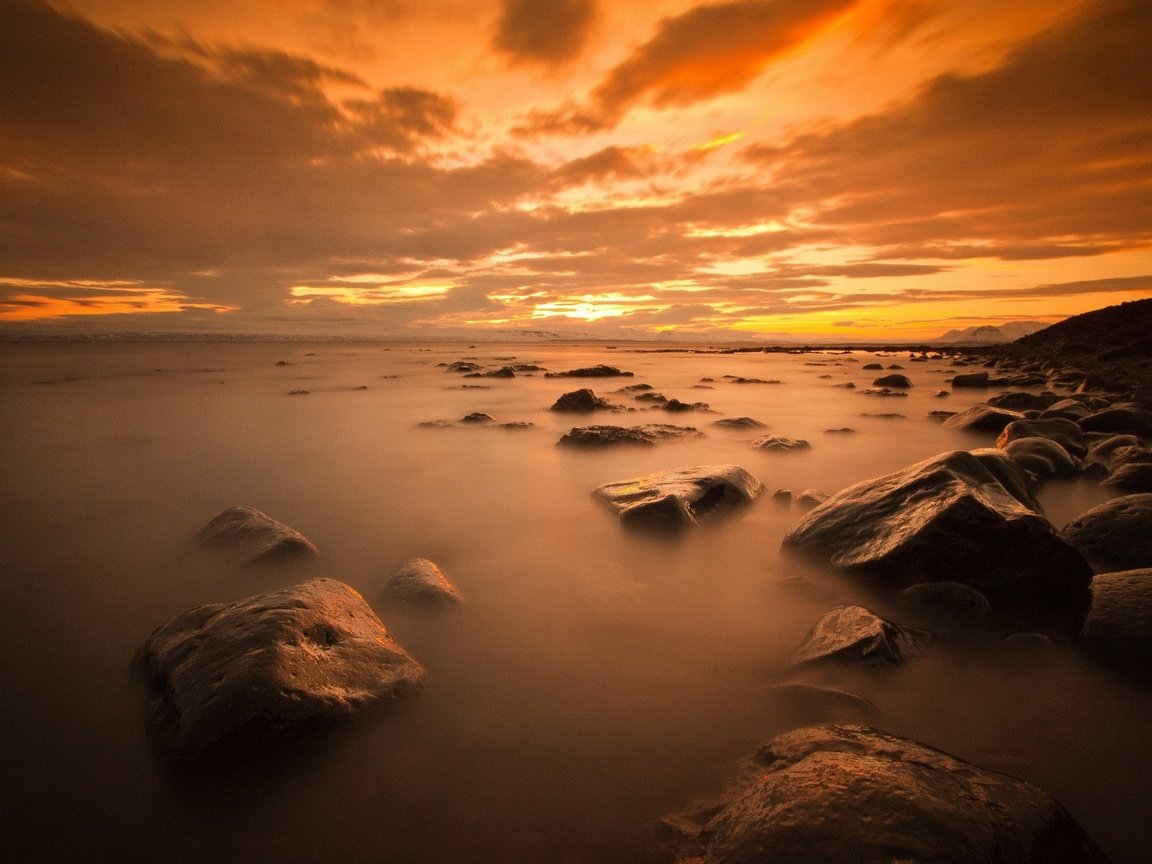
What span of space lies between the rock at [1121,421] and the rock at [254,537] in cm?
1043

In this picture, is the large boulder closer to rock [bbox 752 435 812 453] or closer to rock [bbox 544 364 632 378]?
rock [bbox 752 435 812 453]

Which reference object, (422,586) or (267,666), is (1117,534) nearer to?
(422,586)

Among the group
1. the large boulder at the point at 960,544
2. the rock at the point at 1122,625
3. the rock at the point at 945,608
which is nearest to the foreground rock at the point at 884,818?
the rock at the point at 945,608

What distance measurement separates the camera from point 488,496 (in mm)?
5215

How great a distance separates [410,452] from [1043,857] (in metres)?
7.00

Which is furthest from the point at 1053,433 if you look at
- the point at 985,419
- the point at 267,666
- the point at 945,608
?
the point at 267,666

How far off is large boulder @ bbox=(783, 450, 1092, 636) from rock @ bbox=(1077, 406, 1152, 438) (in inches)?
239

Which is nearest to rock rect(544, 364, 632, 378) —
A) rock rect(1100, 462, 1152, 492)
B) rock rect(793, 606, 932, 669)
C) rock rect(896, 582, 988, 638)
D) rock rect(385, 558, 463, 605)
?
rock rect(1100, 462, 1152, 492)

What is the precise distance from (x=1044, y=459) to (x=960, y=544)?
12.7ft

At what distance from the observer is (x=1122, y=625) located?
2381mm

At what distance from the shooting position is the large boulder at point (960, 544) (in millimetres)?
2662

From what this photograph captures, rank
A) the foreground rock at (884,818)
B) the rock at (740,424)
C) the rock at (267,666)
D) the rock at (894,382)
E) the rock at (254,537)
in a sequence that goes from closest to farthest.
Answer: the foreground rock at (884,818) < the rock at (267,666) < the rock at (254,537) < the rock at (740,424) < the rock at (894,382)

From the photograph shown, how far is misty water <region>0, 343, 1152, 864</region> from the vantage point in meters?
1.62

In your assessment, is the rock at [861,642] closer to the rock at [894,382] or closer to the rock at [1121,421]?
the rock at [1121,421]
